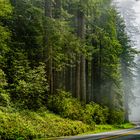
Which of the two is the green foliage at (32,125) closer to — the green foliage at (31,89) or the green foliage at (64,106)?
the green foliage at (31,89)

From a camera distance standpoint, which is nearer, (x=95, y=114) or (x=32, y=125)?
(x=32, y=125)

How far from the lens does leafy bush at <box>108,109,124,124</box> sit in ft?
156

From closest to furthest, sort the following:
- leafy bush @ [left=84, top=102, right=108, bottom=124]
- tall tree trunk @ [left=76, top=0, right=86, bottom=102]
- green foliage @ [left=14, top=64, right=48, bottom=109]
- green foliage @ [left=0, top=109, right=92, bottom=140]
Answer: green foliage @ [left=0, top=109, right=92, bottom=140], green foliage @ [left=14, top=64, right=48, bottom=109], leafy bush @ [left=84, top=102, right=108, bottom=124], tall tree trunk @ [left=76, top=0, right=86, bottom=102]

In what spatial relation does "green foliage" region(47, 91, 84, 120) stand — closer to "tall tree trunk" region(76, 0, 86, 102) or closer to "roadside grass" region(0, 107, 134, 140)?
"roadside grass" region(0, 107, 134, 140)

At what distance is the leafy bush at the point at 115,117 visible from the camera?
47431 mm

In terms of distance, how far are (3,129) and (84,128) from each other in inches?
436

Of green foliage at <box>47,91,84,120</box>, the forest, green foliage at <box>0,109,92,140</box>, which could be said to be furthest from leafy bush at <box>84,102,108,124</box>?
green foliage at <box>0,109,92,140</box>

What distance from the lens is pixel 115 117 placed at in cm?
4834

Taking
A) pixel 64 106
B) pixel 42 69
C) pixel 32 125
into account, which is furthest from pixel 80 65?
pixel 32 125

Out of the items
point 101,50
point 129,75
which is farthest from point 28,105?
point 129,75

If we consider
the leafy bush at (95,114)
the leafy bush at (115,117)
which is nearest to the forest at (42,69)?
the leafy bush at (95,114)

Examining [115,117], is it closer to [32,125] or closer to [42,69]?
[42,69]

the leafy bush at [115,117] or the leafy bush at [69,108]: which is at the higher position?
the leafy bush at [69,108]

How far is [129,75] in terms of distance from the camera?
Result: 6291cm
